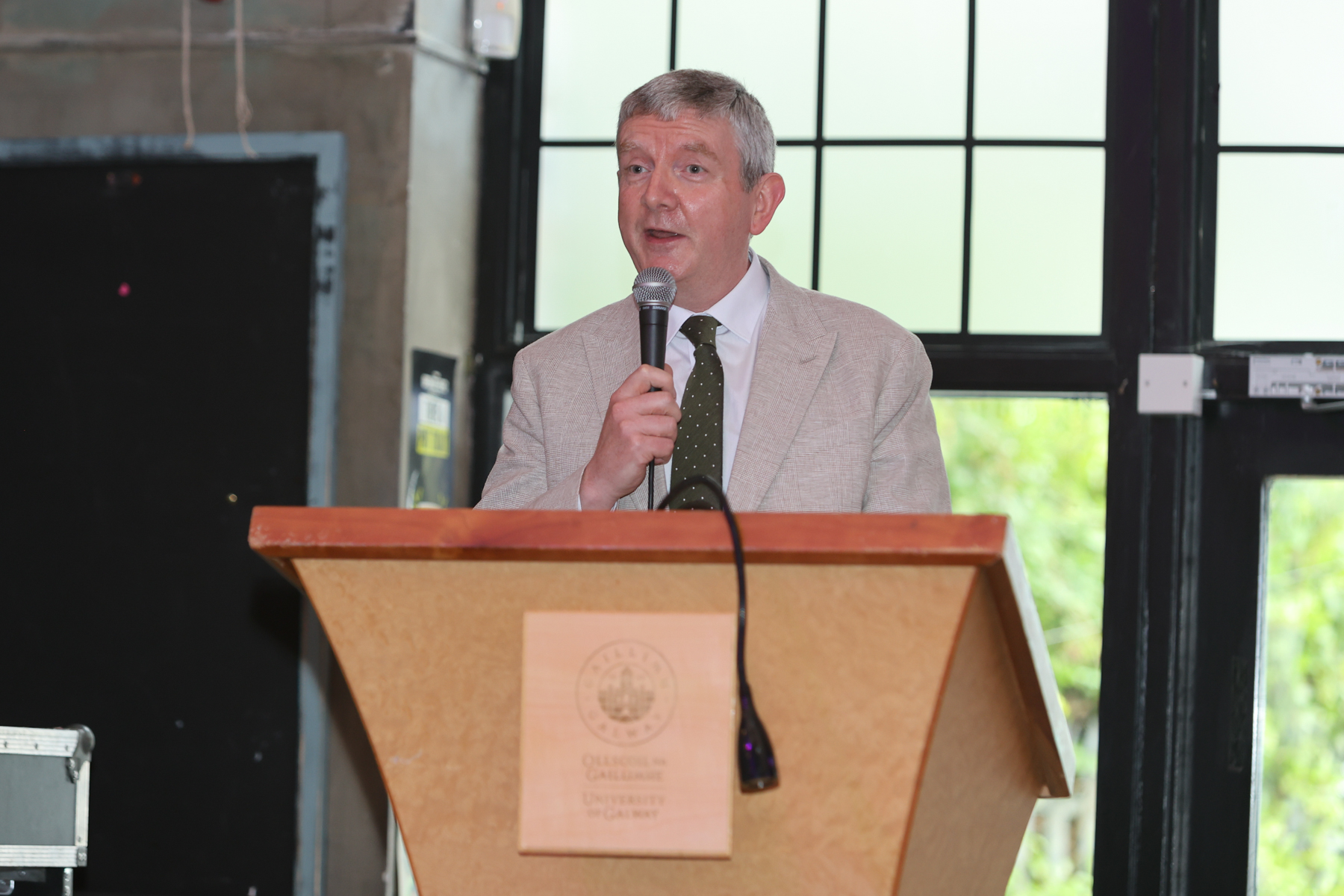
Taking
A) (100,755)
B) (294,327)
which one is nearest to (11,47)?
(294,327)

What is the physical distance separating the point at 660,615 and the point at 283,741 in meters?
2.14

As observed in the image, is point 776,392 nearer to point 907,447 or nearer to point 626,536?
point 907,447

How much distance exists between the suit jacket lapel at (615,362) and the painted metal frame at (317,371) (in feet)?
4.06

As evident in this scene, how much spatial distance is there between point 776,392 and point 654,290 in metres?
0.28

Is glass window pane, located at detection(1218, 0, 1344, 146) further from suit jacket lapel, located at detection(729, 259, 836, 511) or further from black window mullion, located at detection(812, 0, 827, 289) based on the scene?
suit jacket lapel, located at detection(729, 259, 836, 511)

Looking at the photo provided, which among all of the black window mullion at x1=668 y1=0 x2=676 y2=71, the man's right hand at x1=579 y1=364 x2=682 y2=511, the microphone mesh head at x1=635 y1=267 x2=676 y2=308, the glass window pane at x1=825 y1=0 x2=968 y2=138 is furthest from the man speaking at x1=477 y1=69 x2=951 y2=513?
the black window mullion at x1=668 y1=0 x2=676 y2=71

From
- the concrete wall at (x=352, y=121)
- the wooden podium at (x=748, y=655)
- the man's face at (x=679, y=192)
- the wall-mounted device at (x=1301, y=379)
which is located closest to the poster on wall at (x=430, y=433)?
the concrete wall at (x=352, y=121)

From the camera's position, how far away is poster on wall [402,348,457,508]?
2.93 m

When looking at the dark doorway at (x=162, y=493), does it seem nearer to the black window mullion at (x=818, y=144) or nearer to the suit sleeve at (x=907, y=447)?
the black window mullion at (x=818, y=144)

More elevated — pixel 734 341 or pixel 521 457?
pixel 734 341

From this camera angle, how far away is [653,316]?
4.58 ft

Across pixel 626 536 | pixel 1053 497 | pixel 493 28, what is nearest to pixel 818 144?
pixel 493 28

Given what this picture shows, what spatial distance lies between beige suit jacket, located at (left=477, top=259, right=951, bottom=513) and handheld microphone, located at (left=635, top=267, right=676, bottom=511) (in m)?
0.24

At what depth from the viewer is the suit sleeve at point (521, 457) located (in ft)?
5.32
